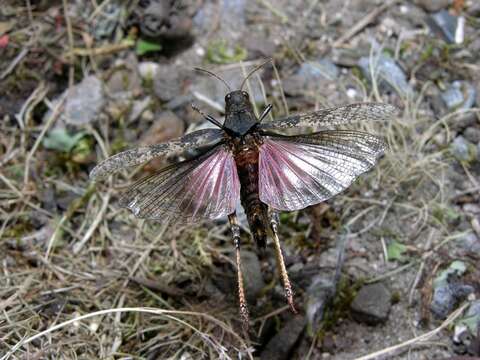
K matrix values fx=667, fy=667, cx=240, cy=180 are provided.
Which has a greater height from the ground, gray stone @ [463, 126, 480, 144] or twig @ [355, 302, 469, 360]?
gray stone @ [463, 126, 480, 144]

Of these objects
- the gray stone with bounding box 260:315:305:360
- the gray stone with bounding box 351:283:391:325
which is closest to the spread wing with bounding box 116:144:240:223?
the gray stone with bounding box 260:315:305:360

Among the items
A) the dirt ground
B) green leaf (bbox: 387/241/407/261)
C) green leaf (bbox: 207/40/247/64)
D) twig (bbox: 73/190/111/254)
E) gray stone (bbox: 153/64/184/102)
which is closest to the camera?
the dirt ground

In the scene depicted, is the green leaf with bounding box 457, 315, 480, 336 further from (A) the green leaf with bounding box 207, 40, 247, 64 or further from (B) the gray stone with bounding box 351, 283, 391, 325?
(A) the green leaf with bounding box 207, 40, 247, 64

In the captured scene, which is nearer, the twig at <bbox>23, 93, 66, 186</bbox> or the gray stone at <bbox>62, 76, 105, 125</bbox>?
the twig at <bbox>23, 93, 66, 186</bbox>

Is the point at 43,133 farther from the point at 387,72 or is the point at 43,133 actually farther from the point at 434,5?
the point at 434,5

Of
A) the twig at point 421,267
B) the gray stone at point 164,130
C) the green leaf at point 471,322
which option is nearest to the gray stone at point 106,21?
the gray stone at point 164,130

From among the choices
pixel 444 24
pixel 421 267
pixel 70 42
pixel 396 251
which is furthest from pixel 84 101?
pixel 444 24

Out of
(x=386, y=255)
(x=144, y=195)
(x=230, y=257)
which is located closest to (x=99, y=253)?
(x=230, y=257)

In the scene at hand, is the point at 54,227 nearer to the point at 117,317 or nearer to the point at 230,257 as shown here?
the point at 117,317
